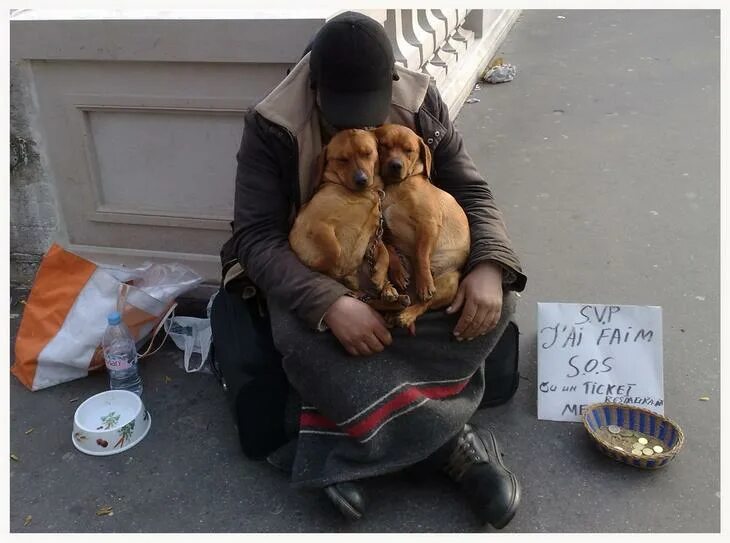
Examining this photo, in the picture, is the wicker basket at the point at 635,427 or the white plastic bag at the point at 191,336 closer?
the wicker basket at the point at 635,427

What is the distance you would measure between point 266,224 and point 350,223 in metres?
0.35

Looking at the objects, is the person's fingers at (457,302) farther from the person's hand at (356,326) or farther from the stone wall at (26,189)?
the stone wall at (26,189)

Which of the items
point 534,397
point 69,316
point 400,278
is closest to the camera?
point 400,278

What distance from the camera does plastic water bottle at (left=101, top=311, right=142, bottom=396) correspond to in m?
2.83

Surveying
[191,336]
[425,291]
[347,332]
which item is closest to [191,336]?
[191,336]

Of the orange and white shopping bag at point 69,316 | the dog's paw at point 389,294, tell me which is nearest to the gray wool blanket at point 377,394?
the dog's paw at point 389,294

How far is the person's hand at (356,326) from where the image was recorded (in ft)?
7.03

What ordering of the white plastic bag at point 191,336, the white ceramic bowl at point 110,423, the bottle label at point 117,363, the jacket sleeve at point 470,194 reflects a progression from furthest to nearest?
the white plastic bag at point 191,336, the bottle label at point 117,363, the white ceramic bowl at point 110,423, the jacket sleeve at point 470,194

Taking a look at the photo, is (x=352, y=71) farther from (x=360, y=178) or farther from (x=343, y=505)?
(x=343, y=505)

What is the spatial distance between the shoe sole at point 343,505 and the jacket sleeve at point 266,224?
516 mm

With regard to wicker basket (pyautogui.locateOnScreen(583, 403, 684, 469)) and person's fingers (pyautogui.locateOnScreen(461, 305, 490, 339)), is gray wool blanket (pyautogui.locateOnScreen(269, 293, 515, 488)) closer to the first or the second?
person's fingers (pyautogui.locateOnScreen(461, 305, 490, 339))

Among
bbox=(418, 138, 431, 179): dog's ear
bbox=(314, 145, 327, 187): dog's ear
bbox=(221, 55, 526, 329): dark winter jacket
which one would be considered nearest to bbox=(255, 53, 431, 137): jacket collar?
bbox=(221, 55, 526, 329): dark winter jacket

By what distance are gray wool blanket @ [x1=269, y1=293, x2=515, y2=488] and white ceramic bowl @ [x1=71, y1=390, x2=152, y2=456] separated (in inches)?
27.5

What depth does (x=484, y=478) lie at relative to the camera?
2.26 m
